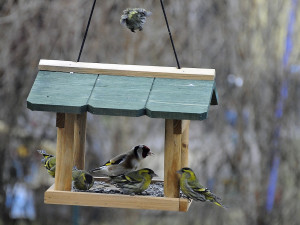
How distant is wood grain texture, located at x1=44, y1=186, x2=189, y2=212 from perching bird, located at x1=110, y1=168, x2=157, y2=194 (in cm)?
8

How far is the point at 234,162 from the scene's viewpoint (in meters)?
6.67

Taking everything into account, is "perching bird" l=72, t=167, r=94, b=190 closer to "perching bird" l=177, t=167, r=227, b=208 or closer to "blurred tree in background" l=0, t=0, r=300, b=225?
"perching bird" l=177, t=167, r=227, b=208

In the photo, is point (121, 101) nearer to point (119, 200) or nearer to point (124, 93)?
point (124, 93)

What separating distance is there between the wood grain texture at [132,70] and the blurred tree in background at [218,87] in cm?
232

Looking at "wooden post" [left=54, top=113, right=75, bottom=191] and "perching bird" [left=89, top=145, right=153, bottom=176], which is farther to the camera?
"perching bird" [left=89, top=145, right=153, bottom=176]

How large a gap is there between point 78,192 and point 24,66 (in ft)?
9.22

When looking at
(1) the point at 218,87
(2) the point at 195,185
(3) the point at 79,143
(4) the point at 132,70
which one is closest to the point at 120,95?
(4) the point at 132,70

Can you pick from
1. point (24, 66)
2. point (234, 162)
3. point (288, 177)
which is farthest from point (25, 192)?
point (288, 177)

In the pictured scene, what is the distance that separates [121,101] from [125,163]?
0.54 meters

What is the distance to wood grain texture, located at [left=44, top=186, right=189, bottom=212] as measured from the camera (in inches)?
150

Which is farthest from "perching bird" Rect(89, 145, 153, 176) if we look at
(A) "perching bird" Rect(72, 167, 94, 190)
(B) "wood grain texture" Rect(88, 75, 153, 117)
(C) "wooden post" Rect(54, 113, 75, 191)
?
(B) "wood grain texture" Rect(88, 75, 153, 117)

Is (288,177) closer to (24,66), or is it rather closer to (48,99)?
(24,66)

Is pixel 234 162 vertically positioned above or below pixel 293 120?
below

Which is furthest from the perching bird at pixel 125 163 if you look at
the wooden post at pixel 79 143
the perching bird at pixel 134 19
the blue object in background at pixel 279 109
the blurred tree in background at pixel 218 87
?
the blue object in background at pixel 279 109
